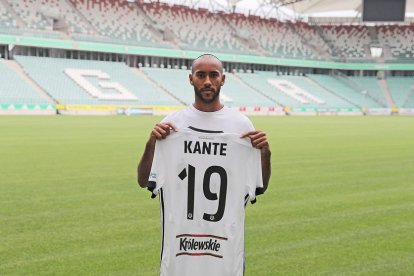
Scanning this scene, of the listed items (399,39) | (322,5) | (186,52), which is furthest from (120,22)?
(399,39)

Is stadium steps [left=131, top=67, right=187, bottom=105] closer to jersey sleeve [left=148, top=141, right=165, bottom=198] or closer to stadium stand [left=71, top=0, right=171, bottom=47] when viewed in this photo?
stadium stand [left=71, top=0, right=171, bottom=47]

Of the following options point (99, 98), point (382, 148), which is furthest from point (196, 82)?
point (99, 98)

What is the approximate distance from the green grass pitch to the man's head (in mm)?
2809

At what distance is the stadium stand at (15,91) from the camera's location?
44.2 m

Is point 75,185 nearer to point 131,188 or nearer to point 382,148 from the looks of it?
point 131,188

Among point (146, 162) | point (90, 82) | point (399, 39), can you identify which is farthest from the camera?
point (399, 39)

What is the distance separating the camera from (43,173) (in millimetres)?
12281

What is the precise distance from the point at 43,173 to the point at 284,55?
219 feet

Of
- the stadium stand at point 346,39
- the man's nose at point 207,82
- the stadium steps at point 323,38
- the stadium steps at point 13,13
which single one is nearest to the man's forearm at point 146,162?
the man's nose at point 207,82

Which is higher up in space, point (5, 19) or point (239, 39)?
point (5, 19)

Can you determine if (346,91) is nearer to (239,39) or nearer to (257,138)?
(239,39)

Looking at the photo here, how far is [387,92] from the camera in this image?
79312mm

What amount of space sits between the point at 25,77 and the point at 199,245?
49.4 metres

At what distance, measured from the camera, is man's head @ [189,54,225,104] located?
125 inches
